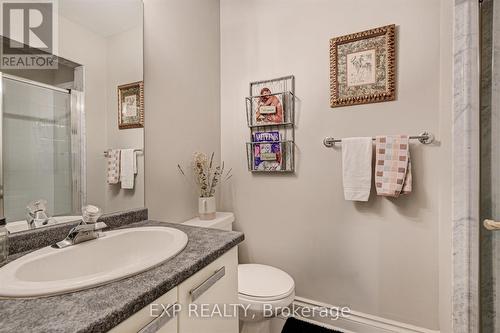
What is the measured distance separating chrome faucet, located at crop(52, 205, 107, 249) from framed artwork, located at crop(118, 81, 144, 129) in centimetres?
46

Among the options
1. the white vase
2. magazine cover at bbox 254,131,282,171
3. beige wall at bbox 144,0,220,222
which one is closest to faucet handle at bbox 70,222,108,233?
beige wall at bbox 144,0,220,222

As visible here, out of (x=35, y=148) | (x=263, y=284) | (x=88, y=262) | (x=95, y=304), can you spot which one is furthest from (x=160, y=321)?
(x=263, y=284)

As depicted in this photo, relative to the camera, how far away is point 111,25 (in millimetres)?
1136

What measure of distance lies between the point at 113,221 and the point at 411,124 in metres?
1.63

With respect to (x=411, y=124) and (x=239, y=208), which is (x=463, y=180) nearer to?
(x=411, y=124)

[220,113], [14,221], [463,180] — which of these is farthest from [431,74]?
[14,221]

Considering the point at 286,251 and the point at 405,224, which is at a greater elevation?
the point at 405,224

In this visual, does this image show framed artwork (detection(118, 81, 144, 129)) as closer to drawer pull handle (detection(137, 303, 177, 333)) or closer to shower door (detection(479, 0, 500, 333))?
drawer pull handle (detection(137, 303, 177, 333))

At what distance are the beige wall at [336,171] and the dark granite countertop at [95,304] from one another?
1.11 metres

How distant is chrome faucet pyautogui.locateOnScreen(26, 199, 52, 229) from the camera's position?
84 centimetres

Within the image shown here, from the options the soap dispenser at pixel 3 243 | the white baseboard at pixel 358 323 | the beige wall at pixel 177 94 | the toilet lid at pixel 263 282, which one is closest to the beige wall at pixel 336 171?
the white baseboard at pixel 358 323

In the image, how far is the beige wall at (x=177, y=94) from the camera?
1365 millimetres

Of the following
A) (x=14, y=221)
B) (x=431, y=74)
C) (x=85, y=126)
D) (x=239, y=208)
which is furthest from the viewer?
(x=239, y=208)

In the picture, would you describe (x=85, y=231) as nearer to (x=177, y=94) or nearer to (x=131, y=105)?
(x=131, y=105)
